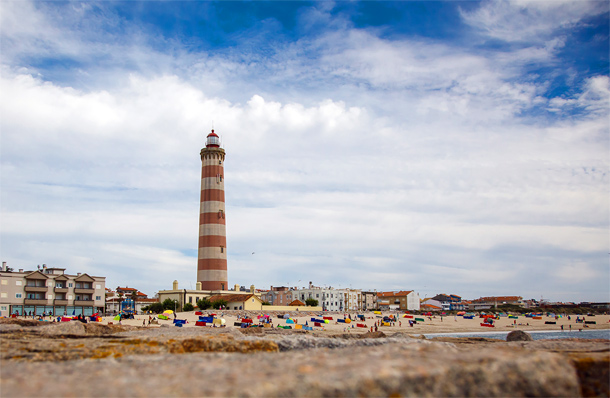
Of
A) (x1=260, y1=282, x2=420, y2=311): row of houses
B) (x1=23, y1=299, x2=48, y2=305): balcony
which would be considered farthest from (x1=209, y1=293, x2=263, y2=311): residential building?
(x1=260, y1=282, x2=420, y2=311): row of houses

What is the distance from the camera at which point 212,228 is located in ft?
239

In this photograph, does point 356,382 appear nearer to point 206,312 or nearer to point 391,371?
point 391,371

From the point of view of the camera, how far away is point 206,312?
67.6m

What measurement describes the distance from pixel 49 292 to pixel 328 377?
86628mm

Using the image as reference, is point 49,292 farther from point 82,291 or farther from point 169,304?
point 169,304

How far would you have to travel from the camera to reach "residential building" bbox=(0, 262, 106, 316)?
74.6m

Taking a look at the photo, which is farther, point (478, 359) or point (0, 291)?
point (0, 291)

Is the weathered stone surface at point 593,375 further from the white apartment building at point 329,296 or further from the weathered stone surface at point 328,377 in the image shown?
the white apartment building at point 329,296

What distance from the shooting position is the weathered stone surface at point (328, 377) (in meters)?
5.40

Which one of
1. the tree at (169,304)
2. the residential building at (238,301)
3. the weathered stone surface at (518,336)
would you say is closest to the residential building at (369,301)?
the residential building at (238,301)

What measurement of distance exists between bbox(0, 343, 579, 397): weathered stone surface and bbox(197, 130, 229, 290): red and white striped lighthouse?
66591 mm

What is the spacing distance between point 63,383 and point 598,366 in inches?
311

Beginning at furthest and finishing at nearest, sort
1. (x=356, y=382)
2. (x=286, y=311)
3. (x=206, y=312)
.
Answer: (x=286, y=311) < (x=206, y=312) < (x=356, y=382)

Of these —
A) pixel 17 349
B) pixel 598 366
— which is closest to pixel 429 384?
pixel 598 366
